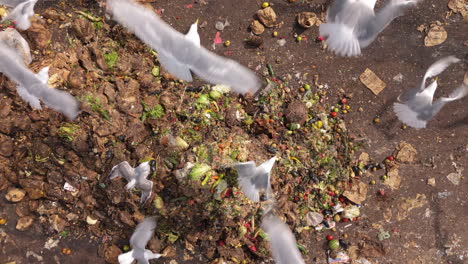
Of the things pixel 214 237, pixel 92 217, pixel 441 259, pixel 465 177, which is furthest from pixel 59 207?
pixel 465 177

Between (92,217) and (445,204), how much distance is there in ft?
11.3

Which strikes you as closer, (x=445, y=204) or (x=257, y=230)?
(x=257, y=230)

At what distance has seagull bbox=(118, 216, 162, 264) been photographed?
280 centimetres

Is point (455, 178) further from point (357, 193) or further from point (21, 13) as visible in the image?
point (21, 13)

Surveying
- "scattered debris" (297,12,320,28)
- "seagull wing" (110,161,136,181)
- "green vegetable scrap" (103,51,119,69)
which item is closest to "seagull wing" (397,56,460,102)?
"scattered debris" (297,12,320,28)

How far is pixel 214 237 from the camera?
2846 millimetres

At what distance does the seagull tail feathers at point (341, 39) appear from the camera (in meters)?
2.95

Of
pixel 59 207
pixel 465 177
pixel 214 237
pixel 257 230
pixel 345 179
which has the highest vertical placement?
pixel 465 177

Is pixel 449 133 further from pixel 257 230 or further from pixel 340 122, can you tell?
pixel 257 230

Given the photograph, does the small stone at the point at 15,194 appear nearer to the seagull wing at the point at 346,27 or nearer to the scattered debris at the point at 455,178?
the seagull wing at the point at 346,27

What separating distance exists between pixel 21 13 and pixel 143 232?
227 cm

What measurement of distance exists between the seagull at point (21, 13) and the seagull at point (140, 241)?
2105 millimetres

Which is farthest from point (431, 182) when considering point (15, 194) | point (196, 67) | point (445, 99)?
point (15, 194)

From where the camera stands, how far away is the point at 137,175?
2.62 meters
